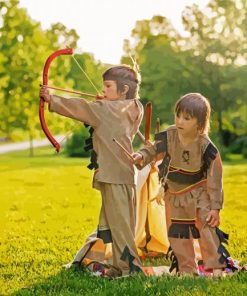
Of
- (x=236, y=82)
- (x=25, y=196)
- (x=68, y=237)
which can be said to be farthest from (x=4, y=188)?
(x=236, y=82)

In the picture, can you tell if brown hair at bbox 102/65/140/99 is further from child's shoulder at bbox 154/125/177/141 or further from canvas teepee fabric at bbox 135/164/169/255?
canvas teepee fabric at bbox 135/164/169/255

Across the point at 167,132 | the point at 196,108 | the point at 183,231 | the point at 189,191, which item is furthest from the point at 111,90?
the point at 183,231

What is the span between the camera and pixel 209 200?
627 cm

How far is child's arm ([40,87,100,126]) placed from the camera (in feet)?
19.7

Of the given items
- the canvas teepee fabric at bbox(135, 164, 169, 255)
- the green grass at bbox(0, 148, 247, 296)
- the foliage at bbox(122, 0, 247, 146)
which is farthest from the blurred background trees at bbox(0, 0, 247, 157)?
the canvas teepee fabric at bbox(135, 164, 169, 255)

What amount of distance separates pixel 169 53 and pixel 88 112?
27.5m

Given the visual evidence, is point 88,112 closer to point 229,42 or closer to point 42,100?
point 42,100

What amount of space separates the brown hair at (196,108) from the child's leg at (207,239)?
568 mm

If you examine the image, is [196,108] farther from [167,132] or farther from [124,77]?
[124,77]

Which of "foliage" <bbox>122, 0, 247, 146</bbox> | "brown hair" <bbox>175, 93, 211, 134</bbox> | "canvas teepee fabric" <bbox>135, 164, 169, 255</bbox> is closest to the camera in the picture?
"brown hair" <bbox>175, 93, 211, 134</bbox>

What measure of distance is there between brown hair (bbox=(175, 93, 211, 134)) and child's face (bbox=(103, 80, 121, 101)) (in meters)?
0.49

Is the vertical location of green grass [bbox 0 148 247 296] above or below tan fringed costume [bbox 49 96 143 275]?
below

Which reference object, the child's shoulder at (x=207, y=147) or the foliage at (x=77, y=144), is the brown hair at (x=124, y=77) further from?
the foliage at (x=77, y=144)

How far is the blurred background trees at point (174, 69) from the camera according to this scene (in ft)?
101
